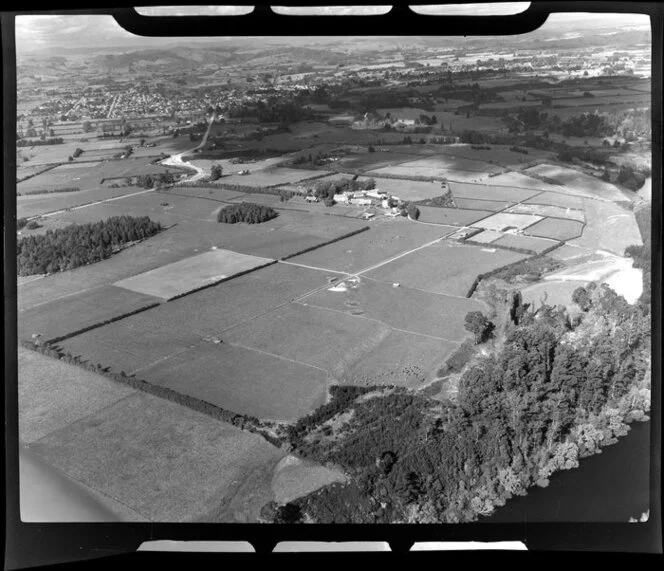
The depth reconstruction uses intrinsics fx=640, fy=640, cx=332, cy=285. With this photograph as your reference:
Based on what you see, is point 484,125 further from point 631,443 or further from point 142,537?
point 142,537

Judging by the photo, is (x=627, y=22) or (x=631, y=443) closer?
(x=627, y=22)

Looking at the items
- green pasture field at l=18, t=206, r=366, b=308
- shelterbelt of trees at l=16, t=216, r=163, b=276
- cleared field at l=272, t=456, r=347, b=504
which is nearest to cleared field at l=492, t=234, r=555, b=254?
green pasture field at l=18, t=206, r=366, b=308

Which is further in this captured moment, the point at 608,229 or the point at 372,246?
the point at 372,246

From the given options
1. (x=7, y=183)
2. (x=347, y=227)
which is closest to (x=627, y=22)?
(x=347, y=227)

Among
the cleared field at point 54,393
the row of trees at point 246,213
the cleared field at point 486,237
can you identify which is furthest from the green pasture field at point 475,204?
the cleared field at point 54,393

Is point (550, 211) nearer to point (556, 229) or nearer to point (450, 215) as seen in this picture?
point (556, 229)

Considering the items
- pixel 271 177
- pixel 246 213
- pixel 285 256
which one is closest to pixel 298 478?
pixel 285 256

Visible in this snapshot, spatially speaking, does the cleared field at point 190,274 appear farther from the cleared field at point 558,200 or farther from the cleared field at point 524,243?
the cleared field at point 558,200
